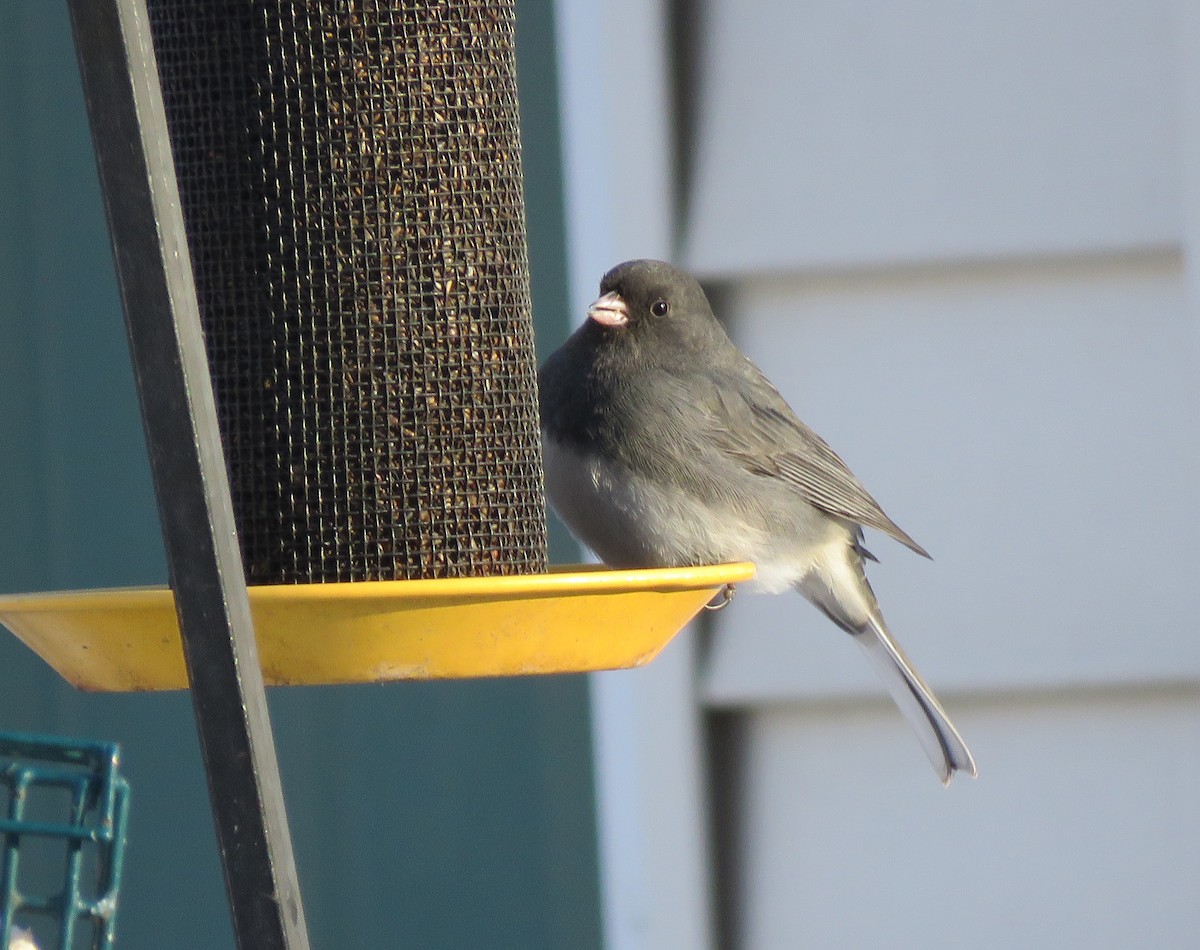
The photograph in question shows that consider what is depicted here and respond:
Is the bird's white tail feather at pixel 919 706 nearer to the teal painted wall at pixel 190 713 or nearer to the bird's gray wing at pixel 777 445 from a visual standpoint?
the bird's gray wing at pixel 777 445

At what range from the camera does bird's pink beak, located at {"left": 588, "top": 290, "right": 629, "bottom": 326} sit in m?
2.38

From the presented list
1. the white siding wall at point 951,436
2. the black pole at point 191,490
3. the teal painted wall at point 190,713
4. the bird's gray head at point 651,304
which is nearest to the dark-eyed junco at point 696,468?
the bird's gray head at point 651,304

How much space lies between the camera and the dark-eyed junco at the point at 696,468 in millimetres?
2303

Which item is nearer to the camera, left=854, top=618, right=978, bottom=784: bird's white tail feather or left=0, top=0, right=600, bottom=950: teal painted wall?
left=854, top=618, right=978, bottom=784: bird's white tail feather

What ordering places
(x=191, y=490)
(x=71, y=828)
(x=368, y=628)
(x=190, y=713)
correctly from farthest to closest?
1. (x=190, y=713)
2. (x=71, y=828)
3. (x=368, y=628)
4. (x=191, y=490)

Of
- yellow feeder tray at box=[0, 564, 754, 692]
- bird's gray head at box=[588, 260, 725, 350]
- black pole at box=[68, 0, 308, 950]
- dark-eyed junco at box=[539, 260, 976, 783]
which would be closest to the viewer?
black pole at box=[68, 0, 308, 950]

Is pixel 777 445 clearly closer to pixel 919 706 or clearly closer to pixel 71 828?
pixel 919 706

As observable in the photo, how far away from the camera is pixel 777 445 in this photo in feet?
8.55

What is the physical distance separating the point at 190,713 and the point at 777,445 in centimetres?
126

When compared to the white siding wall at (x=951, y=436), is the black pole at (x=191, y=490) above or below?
below

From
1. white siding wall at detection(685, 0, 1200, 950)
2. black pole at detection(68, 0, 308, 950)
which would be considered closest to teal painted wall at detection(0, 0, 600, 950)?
white siding wall at detection(685, 0, 1200, 950)

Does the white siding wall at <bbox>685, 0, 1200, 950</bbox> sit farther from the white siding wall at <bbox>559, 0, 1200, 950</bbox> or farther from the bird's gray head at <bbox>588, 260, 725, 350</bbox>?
the bird's gray head at <bbox>588, 260, 725, 350</bbox>

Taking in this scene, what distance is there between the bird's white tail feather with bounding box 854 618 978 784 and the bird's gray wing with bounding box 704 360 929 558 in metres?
0.19

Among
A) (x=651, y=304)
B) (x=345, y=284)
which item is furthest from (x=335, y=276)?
(x=651, y=304)
